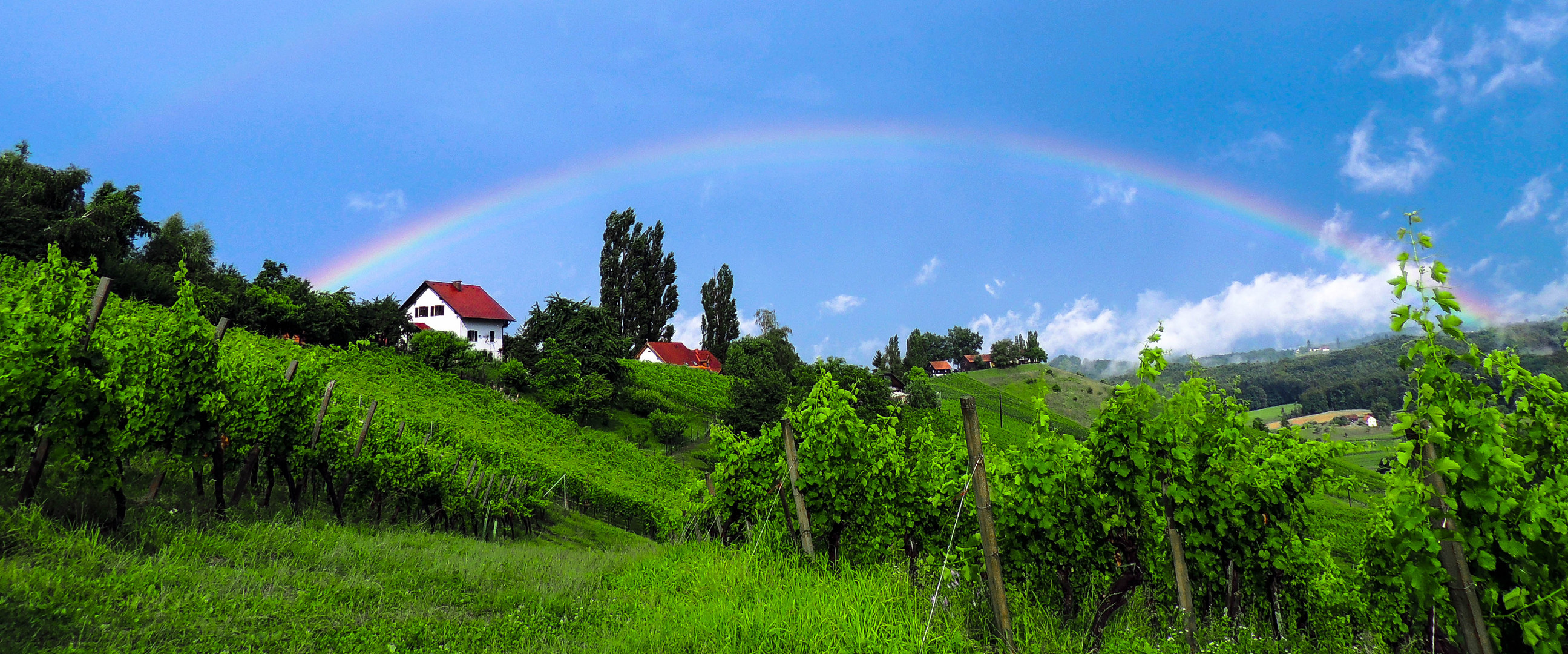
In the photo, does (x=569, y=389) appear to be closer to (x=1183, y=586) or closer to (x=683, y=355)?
(x=683, y=355)

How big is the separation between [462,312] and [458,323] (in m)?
0.91

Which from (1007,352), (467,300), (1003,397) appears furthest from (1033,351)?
(467,300)

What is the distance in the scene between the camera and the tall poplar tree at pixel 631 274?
58250 millimetres

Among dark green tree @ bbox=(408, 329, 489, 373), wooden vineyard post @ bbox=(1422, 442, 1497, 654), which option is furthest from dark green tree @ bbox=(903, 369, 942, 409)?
wooden vineyard post @ bbox=(1422, 442, 1497, 654)

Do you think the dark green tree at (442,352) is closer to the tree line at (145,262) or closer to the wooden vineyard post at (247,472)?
the tree line at (145,262)

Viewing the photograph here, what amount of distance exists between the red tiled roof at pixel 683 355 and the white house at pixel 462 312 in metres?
13.0

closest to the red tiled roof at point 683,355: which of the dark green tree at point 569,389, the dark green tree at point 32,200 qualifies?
the dark green tree at point 569,389

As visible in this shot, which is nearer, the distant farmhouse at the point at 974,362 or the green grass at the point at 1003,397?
the green grass at the point at 1003,397

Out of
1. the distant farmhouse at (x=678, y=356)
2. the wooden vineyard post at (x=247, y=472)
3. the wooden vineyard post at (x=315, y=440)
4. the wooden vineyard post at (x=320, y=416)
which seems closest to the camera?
the wooden vineyard post at (x=247, y=472)

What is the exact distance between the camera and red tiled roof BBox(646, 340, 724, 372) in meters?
61.6

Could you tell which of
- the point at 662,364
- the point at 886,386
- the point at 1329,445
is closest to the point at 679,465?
the point at 662,364

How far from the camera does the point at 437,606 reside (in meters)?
5.69

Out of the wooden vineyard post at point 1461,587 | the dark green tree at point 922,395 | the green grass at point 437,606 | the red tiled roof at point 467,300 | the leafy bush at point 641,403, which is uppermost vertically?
the red tiled roof at point 467,300

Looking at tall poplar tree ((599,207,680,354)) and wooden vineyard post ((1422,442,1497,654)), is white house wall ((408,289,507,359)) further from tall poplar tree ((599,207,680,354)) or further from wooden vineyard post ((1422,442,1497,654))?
wooden vineyard post ((1422,442,1497,654))
